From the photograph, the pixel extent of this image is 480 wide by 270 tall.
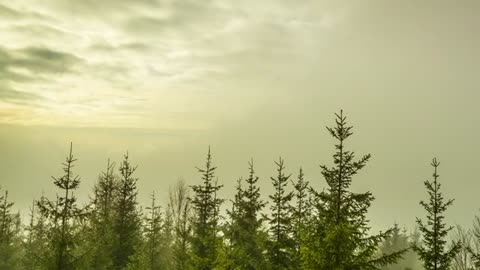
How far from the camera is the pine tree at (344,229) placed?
56.4 feet

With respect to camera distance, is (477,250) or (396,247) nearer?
(477,250)

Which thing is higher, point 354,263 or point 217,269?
point 354,263

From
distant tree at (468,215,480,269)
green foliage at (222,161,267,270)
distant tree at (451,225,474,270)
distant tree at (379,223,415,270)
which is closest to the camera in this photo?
distant tree at (468,215,480,269)

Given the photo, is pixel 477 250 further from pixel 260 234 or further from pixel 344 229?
pixel 344 229

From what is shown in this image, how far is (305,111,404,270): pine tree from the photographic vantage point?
1720 centimetres

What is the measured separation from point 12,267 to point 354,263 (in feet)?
117

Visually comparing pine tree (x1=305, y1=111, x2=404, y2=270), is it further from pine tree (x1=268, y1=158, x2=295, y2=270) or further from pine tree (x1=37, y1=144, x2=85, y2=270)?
pine tree (x1=37, y1=144, x2=85, y2=270)

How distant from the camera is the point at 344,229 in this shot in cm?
1683

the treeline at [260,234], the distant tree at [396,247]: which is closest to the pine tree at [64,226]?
the treeline at [260,234]

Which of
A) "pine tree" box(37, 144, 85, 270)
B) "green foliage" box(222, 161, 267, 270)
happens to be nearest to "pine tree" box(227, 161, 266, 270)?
"green foliage" box(222, 161, 267, 270)

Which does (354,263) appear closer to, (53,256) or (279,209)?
(279,209)

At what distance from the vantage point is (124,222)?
36750 millimetres

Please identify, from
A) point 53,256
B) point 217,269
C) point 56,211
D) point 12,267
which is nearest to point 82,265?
point 53,256

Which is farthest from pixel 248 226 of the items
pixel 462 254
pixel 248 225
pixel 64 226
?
pixel 462 254
